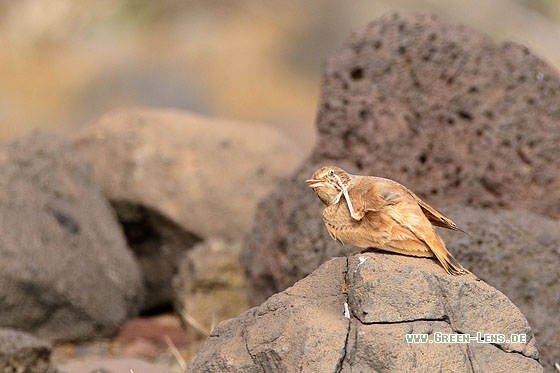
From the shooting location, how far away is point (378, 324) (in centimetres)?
282

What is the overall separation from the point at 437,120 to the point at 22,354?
2.51 m

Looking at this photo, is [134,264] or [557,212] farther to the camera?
[134,264]

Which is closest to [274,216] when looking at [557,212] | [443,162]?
[443,162]

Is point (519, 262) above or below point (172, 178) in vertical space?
above

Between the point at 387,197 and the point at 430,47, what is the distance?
2.34 metres

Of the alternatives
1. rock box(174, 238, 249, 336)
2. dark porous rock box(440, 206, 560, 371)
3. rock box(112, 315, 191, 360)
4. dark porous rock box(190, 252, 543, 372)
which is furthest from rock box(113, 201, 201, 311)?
dark porous rock box(190, 252, 543, 372)

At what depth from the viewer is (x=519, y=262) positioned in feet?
14.1

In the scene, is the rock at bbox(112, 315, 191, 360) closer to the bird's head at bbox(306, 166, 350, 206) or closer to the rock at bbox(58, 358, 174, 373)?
the rock at bbox(58, 358, 174, 373)

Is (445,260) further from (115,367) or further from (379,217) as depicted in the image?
(115,367)

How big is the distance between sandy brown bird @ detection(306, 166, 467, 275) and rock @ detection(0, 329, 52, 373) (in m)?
2.22

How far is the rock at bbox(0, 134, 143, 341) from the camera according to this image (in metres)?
6.05

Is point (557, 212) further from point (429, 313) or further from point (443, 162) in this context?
point (429, 313)

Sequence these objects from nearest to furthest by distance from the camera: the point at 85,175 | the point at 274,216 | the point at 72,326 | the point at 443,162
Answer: the point at 443,162 < the point at 274,216 < the point at 72,326 < the point at 85,175

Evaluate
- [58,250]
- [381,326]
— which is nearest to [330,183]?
[381,326]
